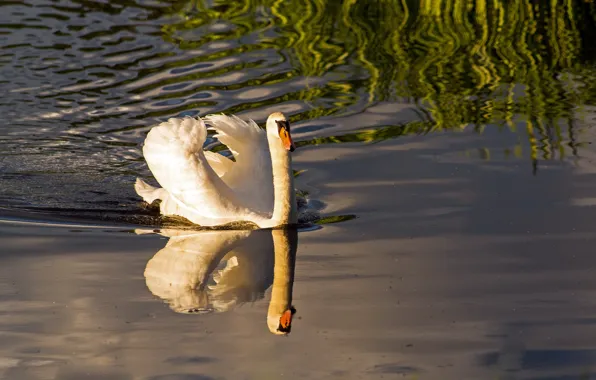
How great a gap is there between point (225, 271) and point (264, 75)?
5.92 meters

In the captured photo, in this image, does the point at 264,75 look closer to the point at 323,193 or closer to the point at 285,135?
the point at 323,193

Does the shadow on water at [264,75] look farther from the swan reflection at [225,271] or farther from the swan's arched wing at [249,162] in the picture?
the swan reflection at [225,271]

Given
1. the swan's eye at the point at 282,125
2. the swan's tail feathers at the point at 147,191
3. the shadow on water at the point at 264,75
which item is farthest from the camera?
the shadow on water at the point at 264,75

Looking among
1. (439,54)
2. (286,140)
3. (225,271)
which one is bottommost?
(439,54)

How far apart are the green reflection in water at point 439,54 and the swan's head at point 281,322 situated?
4.41 meters

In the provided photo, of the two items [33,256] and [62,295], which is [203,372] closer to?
[62,295]

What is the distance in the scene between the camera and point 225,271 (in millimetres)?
9344

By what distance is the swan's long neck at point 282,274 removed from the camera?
26.9ft

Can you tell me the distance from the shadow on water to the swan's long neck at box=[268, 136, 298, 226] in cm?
158

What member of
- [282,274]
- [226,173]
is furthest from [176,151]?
[282,274]

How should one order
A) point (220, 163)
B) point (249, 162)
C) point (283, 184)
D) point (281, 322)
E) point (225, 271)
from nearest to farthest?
point (281, 322) → point (225, 271) → point (283, 184) → point (249, 162) → point (220, 163)

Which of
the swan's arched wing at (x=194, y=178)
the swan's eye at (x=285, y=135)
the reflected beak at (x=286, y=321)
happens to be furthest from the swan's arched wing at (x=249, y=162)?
the reflected beak at (x=286, y=321)

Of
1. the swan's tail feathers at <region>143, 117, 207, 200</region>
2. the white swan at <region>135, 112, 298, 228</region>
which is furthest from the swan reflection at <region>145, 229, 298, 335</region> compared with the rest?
the swan's tail feathers at <region>143, 117, 207, 200</region>

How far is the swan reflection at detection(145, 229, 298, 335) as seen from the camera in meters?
8.48
